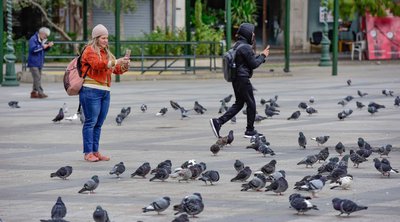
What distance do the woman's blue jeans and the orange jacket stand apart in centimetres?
17

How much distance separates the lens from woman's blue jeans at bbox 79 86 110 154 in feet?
50.7

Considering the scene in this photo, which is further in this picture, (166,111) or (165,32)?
(165,32)

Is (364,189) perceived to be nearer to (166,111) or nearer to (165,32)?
(166,111)

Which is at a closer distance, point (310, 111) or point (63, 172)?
point (63, 172)

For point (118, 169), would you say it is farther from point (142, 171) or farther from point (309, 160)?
point (309, 160)

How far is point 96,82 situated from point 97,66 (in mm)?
288

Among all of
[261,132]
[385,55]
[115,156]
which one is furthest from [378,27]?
[115,156]

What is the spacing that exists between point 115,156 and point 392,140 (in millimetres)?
4426

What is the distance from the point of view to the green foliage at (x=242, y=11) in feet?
173

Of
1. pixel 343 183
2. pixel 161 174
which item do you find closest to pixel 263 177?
pixel 343 183

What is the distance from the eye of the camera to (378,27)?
4472 centimetres

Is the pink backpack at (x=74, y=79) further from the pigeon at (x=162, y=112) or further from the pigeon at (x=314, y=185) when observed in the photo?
the pigeon at (x=162, y=112)

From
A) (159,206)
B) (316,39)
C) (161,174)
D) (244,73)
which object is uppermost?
(244,73)

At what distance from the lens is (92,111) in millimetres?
15484
